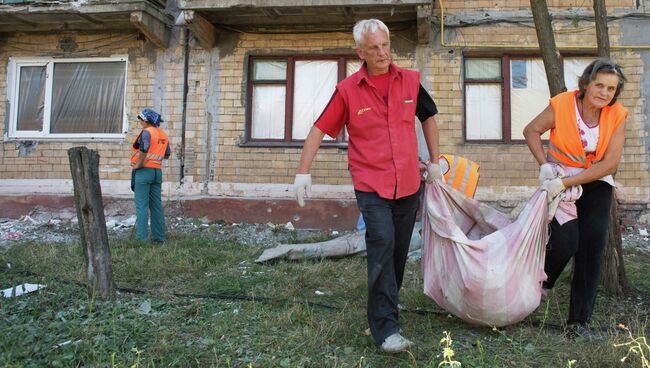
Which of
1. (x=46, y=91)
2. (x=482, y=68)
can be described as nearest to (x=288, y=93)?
(x=482, y=68)

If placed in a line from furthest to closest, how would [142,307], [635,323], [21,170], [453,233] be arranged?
1. [21,170]
2. [142,307]
3. [635,323]
4. [453,233]

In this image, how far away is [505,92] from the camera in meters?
7.72

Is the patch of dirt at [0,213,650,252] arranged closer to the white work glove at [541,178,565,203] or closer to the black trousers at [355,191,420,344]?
the black trousers at [355,191,420,344]

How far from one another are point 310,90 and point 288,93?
0.39 m

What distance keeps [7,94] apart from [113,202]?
304cm

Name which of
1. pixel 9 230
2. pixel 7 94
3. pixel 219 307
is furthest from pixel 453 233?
pixel 7 94

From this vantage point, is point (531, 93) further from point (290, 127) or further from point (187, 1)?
point (187, 1)

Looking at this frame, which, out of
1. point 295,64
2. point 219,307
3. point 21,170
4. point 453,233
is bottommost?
point 219,307

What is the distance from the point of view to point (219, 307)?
3.30 meters

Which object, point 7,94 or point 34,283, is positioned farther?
point 7,94

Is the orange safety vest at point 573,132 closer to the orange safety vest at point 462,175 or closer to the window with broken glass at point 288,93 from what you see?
the orange safety vest at point 462,175

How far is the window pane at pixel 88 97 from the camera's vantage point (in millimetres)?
8438

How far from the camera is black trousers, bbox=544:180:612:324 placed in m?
2.71

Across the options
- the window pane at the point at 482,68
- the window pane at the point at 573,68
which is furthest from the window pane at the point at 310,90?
the window pane at the point at 573,68
